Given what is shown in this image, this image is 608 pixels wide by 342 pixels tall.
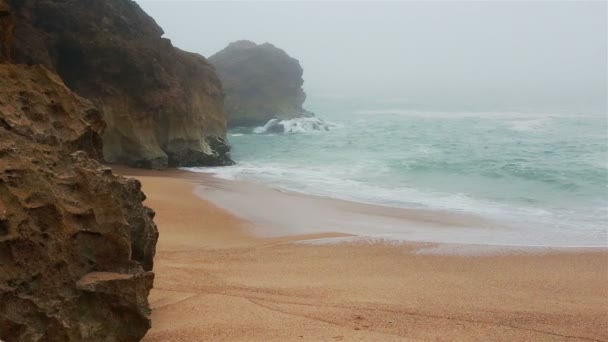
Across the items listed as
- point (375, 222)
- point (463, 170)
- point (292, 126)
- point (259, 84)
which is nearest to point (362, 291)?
point (375, 222)

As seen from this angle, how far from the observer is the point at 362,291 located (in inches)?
218

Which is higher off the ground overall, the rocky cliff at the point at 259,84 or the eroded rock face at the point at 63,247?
the rocky cliff at the point at 259,84

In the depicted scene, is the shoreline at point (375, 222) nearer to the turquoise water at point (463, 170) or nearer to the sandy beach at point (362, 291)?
the turquoise water at point (463, 170)

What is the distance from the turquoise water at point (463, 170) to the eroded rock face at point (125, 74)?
79.1 inches

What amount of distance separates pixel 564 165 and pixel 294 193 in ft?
37.5

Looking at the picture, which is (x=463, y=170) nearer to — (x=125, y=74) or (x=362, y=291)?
(x=125, y=74)

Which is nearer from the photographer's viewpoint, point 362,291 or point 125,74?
point 362,291

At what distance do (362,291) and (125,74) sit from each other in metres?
13.8

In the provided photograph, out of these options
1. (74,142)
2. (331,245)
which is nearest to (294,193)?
(331,245)

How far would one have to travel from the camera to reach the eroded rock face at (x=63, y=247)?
10.1 ft

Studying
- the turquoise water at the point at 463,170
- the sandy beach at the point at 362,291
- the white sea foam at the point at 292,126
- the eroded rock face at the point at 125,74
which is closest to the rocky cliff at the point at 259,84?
the white sea foam at the point at 292,126

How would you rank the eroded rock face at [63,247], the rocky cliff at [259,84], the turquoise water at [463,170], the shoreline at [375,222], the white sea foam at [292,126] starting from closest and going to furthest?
the eroded rock face at [63,247]
the shoreline at [375,222]
the turquoise water at [463,170]
the white sea foam at [292,126]
the rocky cliff at [259,84]

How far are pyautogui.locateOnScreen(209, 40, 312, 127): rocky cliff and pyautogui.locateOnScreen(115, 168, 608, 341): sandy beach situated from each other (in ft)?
110

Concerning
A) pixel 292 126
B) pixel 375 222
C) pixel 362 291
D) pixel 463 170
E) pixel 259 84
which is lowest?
pixel 375 222
